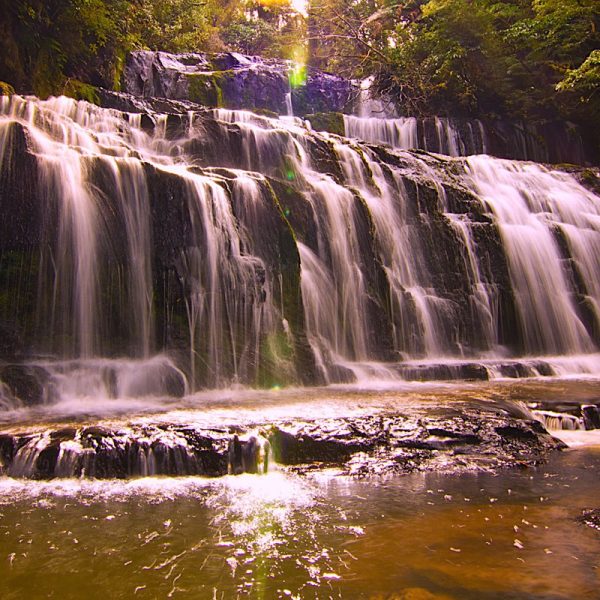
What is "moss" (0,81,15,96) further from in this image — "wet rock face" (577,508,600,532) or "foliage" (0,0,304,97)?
"wet rock face" (577,508,600,532)

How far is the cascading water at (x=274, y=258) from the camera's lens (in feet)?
24.5

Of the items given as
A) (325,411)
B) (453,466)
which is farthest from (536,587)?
(325,411)

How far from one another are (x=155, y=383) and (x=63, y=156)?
3898mm

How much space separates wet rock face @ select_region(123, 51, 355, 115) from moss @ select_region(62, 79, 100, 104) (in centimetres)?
281

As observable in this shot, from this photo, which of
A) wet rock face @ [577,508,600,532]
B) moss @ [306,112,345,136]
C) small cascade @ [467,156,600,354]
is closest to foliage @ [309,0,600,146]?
moss @ [306,112,345,136]

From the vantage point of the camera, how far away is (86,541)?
9.88ft

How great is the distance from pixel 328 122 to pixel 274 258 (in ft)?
36.7

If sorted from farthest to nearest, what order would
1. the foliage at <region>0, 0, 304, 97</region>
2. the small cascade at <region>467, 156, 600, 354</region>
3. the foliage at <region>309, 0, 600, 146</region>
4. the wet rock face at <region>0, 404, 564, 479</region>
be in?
the foliage at <region>309, 0, 600, 146</region>
the foliage at <region>0, 0, 304, 97</region>
the small cascade at <region>467, 156, 600, 354</region>
the wet rock face at <region>0, 404, 564, 479</region>

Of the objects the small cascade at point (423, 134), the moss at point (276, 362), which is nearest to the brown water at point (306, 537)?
the moss at point (276, 362)

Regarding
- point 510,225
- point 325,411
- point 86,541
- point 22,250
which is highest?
point 510,225

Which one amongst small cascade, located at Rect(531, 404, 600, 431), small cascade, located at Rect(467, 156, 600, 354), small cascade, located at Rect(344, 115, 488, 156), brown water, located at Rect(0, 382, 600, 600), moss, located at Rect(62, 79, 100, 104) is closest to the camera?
brown water, located at Rect(0, 382, 600, 600)

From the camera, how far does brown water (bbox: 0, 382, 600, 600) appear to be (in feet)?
8.20

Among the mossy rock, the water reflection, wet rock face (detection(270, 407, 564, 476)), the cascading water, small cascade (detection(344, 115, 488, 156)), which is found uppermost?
the mossy rock

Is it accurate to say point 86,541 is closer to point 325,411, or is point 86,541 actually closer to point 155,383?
point 325,411
